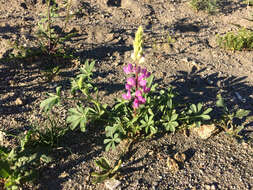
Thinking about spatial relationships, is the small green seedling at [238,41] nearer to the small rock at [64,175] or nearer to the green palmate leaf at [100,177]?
the green palmate leaf at [100,177]

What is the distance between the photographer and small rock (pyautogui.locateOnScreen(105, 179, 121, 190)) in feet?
7.83

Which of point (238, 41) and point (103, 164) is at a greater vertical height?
point (238, 41)

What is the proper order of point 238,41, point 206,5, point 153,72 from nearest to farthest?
point 153,72 → point 238,41 → point 206,5

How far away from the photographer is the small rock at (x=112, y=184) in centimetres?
239

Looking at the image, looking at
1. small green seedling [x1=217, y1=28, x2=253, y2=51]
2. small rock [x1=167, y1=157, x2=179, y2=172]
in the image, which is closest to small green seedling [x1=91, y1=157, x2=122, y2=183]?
small rock [x1=167, y1=157, x2=179, y2=172]

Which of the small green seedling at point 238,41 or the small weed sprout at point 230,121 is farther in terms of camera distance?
the small green seedling at point 238,41

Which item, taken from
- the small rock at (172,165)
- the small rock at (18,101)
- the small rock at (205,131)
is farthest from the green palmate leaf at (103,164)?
the small rock at (18,101)

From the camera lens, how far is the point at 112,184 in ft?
7.89

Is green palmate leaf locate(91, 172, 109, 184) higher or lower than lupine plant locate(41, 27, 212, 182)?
lower

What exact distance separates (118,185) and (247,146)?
151cm

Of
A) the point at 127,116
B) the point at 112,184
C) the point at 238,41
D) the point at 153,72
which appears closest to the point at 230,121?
the point at 127,116

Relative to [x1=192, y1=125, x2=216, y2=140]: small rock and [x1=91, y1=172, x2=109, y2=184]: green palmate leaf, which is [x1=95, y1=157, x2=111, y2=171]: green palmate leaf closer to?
[x1=91, y1=172, x2=109, y2=184]: green palmate leaf

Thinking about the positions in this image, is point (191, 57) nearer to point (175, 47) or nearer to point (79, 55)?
point (175, 47)

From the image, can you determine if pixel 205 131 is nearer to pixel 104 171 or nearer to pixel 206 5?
pixel 104 171
